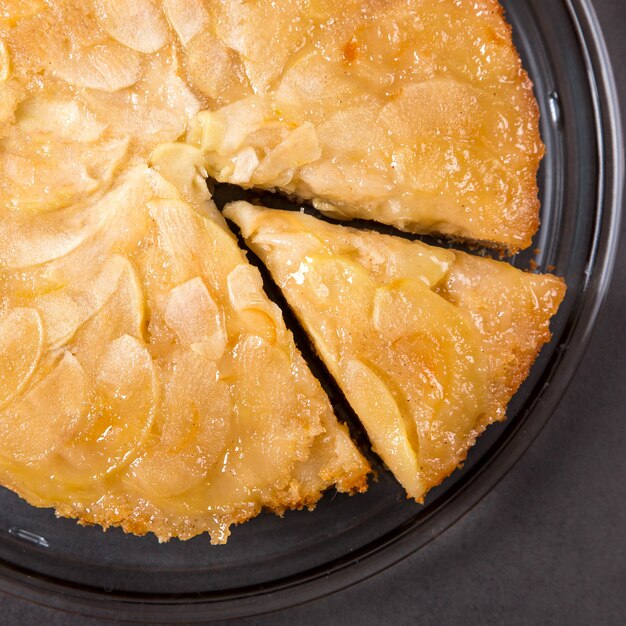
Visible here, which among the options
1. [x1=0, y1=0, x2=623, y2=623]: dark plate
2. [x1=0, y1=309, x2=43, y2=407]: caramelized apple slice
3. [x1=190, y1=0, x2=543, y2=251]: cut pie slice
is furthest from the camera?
[x1=0, y1=0, x2=623, y2=623]: dark plate

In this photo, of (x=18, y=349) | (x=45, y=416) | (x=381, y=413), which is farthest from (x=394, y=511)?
(x=18, y=349)

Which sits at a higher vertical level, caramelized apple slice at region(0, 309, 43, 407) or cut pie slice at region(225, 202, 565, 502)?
cut pie slice at region(225, 202, 565, 502)

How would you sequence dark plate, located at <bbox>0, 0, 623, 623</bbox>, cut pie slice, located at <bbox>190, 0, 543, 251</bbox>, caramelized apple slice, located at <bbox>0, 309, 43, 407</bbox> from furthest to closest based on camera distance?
dark plate, located at <bbox>0, 0, 623, 623</bbox>, cut pie slice, located at <bbox>190, 0, 543, 251</bbox>, caramelized apple slice, located at <bbox>0, 309, 43, 407</bbox>

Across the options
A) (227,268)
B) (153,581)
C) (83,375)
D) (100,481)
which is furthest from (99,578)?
(227,268)

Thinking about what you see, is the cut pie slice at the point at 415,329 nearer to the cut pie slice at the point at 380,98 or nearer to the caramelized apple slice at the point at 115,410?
the cut pie slice at the point at 380,98

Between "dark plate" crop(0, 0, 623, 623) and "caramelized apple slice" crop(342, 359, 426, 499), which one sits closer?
"caramelized apple slice" crop(342, 359, 426, 499)

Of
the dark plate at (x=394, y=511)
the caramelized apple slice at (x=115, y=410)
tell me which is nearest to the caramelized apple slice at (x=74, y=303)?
the caramelized apple slice at (x=115, y=410)

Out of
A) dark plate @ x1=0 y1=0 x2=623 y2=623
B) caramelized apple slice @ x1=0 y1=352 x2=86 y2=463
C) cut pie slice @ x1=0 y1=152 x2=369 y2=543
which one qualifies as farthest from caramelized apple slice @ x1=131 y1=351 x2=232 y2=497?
dark plate @ x1=0 y1=0 x2=623 y2=623

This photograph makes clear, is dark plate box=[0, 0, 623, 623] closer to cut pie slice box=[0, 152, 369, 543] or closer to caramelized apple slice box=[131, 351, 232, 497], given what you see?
cut pie slice box=[0, 152, 369, 543]
